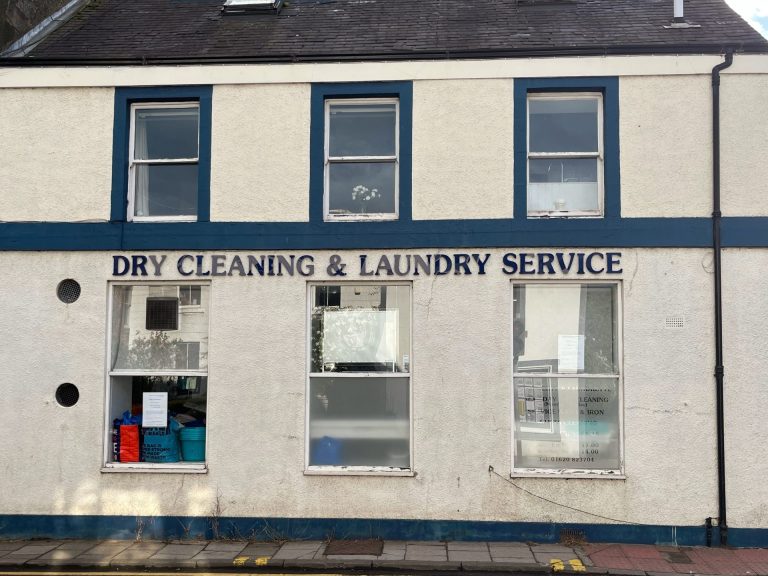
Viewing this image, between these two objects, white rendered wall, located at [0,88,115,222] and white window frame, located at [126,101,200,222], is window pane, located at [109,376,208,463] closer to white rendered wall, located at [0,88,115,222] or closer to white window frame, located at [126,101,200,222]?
white window frame, located at [126,101,200,222]

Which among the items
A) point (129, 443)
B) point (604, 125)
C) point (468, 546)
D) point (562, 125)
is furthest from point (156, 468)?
point (604, 125)

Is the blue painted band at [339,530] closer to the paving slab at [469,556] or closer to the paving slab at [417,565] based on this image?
the paving slab at [469,556]

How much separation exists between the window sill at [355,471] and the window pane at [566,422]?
1.41 m

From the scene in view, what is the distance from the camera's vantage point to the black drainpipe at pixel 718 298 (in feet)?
25.8

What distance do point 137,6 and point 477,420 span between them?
27.4 feet

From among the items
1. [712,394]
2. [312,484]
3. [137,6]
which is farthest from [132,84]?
[712,394]

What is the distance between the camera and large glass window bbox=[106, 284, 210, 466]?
861 centimetres

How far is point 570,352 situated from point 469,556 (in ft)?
8.91

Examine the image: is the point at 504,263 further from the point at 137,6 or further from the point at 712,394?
the point at 137,6

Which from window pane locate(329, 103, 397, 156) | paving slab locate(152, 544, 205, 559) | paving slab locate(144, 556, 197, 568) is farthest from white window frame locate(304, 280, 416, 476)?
window pane locate(329, 103, 397, 156)

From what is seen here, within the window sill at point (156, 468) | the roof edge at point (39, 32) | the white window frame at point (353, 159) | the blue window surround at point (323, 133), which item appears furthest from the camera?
the roof edge at point (39, 32)

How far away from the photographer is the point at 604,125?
28.0 ft

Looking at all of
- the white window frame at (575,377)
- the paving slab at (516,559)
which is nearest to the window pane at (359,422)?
the white window frame at (575,377)

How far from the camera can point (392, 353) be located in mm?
8555
